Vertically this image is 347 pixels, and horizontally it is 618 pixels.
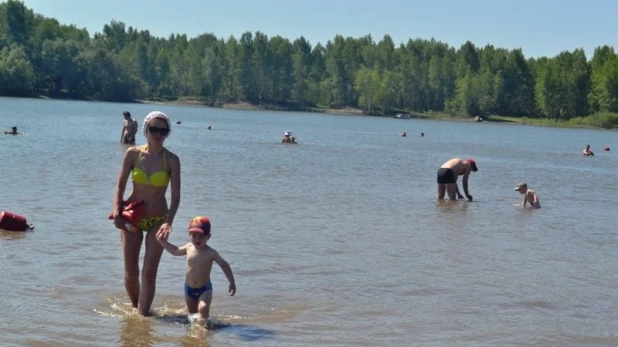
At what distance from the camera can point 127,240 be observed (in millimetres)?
10195

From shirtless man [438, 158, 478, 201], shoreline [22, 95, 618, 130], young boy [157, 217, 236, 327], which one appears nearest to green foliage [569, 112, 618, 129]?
shoreline [22, 95, 618, 130]

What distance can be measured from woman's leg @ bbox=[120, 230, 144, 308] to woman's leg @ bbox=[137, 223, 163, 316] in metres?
0.13

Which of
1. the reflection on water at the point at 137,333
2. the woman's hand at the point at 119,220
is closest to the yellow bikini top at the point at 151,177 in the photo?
the woman's hand at the point at 119,220

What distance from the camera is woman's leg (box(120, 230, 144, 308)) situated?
1020cm

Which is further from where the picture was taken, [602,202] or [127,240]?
[602,202]

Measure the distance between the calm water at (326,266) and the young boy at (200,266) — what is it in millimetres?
288

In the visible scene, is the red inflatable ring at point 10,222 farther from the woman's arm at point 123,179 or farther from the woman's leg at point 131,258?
the woman's arm at point 123,179

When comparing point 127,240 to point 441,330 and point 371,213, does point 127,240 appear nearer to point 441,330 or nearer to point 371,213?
point 441,330

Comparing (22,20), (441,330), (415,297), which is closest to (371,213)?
(415,297)

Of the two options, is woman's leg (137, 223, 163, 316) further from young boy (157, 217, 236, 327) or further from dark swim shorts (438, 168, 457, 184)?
dark swim shorts (438, 168, 457, 184)

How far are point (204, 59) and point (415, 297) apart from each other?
567 ft

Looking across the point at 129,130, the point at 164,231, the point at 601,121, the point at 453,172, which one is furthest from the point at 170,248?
the point at 601,121

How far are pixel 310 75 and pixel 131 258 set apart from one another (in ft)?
→ 612

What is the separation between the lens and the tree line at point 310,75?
15450 cm
